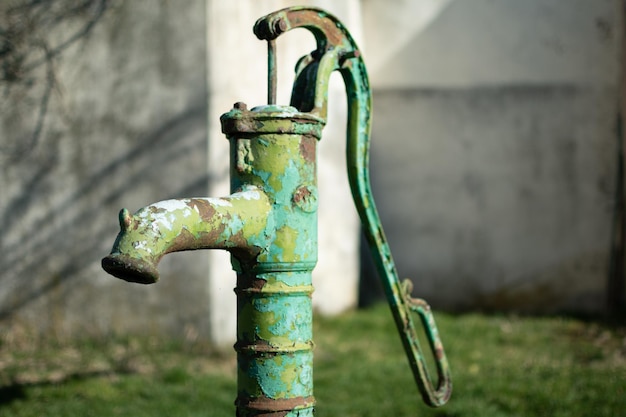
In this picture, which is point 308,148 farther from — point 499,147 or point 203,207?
point 499,147

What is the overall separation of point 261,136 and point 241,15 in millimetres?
3754

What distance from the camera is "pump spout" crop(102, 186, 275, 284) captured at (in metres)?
1.46

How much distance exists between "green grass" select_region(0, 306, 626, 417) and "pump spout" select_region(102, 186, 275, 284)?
240cm

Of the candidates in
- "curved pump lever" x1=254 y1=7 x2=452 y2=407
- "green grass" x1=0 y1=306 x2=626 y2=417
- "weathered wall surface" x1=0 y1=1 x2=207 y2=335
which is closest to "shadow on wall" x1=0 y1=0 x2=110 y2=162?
"weathered wall surface" x1=0 y1=1 x2=207 y2=335

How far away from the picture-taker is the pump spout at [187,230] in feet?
4.79

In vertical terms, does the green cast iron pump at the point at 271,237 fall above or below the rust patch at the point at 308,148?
below

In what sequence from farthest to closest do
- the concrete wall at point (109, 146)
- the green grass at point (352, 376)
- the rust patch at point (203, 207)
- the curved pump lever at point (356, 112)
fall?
the concrete wall at point (109, 146), the green grass at point (352, 376), the curved pump lever at point (356, 112), the rust patch at point (203, 207)

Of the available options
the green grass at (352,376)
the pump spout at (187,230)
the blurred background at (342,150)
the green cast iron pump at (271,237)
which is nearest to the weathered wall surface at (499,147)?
the blurred background at (342,150)

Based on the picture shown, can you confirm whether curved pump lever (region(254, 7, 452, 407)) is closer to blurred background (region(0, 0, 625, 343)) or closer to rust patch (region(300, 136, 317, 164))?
rust patch (region(300, 136, 317, 164))

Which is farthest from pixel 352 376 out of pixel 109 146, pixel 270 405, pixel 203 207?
pixel 203 207

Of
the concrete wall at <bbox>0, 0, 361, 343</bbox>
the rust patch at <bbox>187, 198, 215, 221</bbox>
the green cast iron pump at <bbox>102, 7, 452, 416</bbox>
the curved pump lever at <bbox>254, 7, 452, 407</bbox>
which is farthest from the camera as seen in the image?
the concrete wall at <bbox>0, 0, 361, 343</bbox>

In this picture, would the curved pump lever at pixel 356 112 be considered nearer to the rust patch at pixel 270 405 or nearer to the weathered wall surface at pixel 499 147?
the rust patch at pixel 270 405

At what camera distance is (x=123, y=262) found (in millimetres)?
1437

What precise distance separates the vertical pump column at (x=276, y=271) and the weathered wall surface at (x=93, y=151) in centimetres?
333
